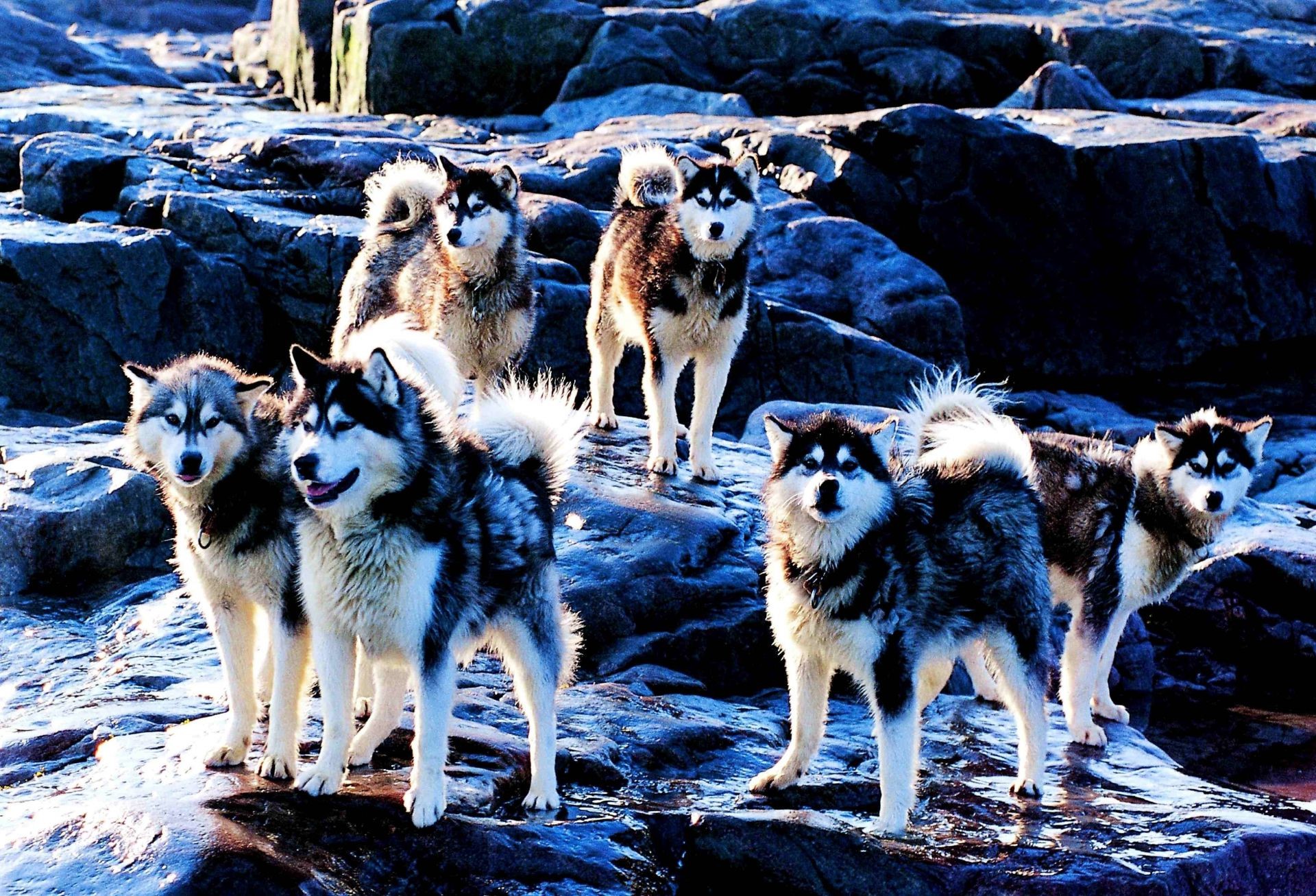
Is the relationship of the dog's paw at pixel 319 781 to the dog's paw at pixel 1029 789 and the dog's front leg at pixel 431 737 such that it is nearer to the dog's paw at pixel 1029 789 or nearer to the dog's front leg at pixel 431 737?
the dog's front leg at pixel 431 737

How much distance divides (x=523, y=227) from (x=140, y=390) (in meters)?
5.07

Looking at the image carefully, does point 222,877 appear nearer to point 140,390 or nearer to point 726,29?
point 140,390

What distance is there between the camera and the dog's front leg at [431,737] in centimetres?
537

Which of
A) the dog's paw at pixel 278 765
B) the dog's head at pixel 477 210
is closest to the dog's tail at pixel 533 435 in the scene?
the dog's paw at pixel 278 765

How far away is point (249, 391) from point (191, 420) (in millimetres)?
329

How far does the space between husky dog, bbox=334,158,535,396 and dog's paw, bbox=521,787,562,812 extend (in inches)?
181

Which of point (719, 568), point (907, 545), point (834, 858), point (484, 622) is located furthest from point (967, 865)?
point (719, 568)

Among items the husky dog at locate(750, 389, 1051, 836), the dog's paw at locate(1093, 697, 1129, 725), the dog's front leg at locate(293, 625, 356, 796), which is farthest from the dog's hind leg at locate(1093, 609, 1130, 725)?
the dog's front leg at locate(293, 625, 356, 796)

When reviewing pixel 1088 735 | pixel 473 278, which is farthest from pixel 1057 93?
pixel 1088 735

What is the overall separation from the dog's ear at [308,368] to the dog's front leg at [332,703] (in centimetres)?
97

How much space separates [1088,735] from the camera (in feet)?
24.6

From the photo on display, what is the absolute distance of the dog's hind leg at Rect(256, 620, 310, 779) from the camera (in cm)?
570

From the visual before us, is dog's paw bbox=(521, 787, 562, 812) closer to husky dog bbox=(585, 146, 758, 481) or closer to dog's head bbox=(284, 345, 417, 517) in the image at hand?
dog's head bbox=(284, 345, 417, 517)

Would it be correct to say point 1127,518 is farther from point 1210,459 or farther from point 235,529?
point 235,529
